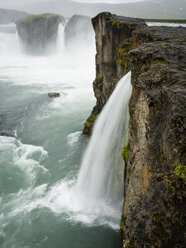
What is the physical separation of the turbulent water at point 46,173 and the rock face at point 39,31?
79.4 ft

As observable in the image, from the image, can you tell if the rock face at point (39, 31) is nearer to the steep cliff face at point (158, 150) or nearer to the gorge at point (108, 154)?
the gorge at point (108, 154)

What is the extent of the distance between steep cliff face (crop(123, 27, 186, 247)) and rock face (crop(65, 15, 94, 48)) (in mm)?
40179

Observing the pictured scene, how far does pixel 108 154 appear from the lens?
8.91 meters

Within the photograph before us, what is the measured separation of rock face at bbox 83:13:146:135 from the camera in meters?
10.4

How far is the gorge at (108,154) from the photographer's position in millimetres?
3260

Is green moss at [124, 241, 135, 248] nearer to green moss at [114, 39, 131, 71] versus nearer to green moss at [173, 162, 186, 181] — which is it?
green moss at [173, 162, 186, 181]

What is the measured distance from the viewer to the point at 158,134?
12.4ft

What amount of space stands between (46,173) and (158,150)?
901 cm

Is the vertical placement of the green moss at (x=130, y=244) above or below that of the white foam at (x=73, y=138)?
above

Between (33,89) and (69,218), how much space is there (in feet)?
64.5

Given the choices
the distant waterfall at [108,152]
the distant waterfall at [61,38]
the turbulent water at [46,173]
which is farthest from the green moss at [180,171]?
the distant waterfall at [61,38]

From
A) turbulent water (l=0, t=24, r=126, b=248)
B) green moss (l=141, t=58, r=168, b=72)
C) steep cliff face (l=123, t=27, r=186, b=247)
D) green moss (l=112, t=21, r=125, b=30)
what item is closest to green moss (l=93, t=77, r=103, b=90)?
green moss (l=112, t=21, r=125, b=30)

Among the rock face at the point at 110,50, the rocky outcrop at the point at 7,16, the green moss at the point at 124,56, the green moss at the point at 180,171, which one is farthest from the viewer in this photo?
the rocky outcrop at the point at 7,16

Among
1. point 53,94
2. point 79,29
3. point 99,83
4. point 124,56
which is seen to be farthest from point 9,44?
point 124,56
